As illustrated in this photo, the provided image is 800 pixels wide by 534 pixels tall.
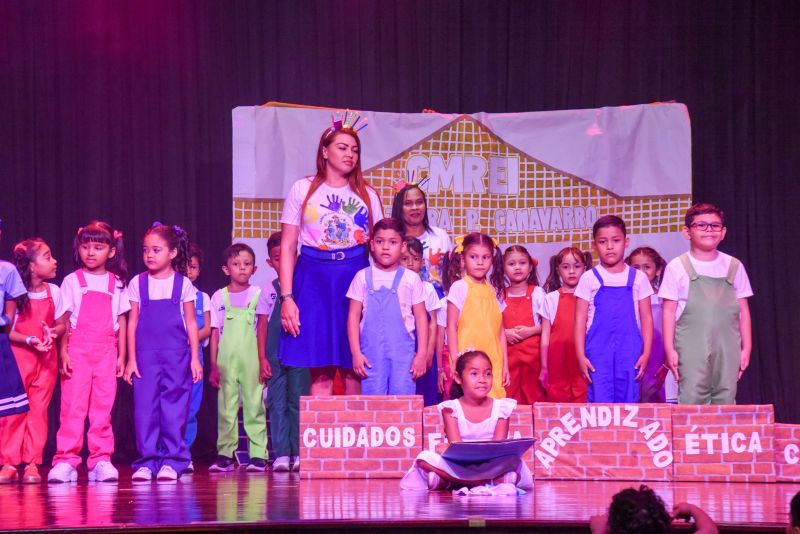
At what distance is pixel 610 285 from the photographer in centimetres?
517

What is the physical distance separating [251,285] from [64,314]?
1.25 metres

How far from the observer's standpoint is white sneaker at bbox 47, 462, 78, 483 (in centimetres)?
490

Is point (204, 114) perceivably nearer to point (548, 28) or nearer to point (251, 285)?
point (251, 285)

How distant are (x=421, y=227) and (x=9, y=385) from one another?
2238mm

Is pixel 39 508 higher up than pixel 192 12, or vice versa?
pixel 192 12

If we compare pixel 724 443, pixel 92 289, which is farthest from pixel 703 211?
pixel 92 289

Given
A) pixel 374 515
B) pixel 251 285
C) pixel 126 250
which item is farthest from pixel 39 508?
pixel 126 250

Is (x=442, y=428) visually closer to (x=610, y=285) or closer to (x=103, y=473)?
(x=610, y=285)

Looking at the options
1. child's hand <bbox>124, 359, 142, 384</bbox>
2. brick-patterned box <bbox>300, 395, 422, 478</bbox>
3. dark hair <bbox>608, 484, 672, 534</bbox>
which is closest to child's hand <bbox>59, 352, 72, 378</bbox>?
child's hand <bbox>124, 359, 142, 384</bbox>

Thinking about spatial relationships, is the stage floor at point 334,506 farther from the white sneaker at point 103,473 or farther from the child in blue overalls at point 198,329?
the child in blue overalls at point 198,329

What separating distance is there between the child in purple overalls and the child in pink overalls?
16 centimetres

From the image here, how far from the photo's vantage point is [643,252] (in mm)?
6145

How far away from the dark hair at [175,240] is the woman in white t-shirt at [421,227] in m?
1.15

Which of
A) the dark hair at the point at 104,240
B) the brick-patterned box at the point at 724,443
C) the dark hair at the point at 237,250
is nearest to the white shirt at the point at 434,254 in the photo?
the dark hair at the point at 237,250
